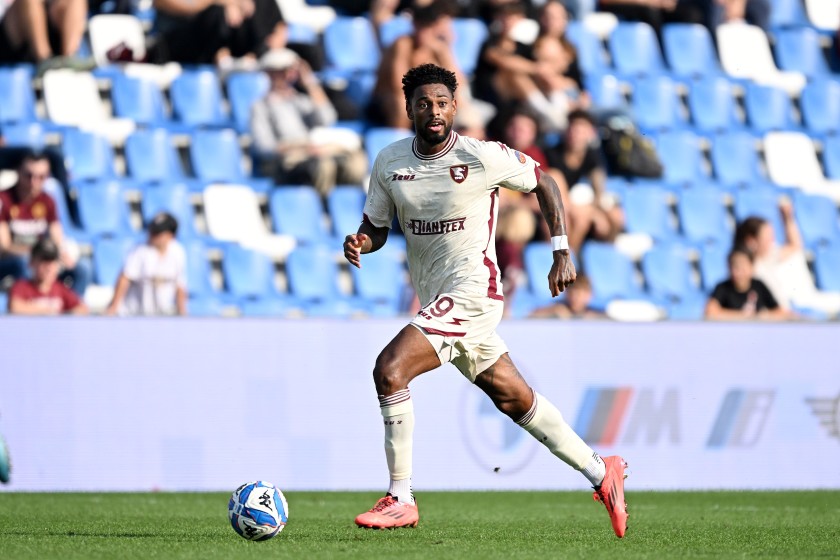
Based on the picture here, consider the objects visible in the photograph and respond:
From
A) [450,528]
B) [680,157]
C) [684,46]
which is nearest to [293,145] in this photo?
[680,157]

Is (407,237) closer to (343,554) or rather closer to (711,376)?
(343,554)

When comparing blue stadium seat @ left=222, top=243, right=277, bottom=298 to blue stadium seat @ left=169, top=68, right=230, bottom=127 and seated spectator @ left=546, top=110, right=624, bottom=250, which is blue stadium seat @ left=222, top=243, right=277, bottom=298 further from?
seated spectator @ left=546, top=110, right=624, bottom=250

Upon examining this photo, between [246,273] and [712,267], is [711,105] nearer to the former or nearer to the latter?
[712,267]

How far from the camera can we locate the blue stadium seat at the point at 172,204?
13.2 m

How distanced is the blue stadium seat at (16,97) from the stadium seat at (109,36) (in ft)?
2.67

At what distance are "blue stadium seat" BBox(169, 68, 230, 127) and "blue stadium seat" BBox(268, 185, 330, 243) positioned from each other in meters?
1.22

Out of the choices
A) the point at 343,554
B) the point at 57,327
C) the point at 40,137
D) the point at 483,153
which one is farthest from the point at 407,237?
the point at 40,137

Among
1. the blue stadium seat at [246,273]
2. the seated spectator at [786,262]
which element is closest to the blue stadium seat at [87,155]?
the blue stadium seat at [246,273]

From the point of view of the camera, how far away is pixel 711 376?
443 inches

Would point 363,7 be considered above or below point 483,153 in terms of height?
below

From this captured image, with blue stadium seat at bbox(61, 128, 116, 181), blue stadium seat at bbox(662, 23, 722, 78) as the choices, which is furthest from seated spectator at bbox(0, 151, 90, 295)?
blue stadium seat at bbox(662, 23, 722, 78)

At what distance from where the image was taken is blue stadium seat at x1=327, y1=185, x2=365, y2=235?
13.7 meters

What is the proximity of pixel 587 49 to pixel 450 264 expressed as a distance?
32.1 ft

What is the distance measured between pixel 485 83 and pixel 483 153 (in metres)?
8.18
